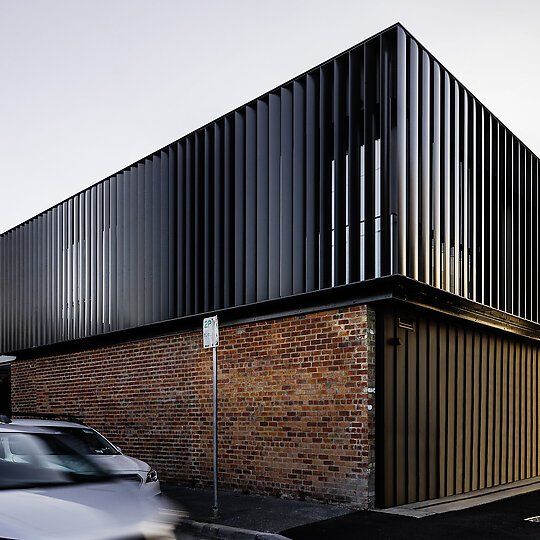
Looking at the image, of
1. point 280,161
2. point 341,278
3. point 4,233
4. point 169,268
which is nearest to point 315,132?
point 280,161

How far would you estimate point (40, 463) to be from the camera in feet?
21.3

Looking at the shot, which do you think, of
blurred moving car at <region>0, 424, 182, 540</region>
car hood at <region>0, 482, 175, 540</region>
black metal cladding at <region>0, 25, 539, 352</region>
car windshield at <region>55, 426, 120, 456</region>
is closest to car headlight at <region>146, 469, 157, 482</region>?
car windshield at <region>55, 426, 120, 456</region>

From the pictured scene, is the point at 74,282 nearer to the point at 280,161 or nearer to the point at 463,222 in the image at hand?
the point at 280,161

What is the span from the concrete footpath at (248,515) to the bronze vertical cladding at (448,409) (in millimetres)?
1106

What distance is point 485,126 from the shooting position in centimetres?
1410

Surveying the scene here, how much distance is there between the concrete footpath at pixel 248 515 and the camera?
8.71 metres

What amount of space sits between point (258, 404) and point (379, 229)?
3623 mm

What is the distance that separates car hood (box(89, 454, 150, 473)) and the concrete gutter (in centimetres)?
95

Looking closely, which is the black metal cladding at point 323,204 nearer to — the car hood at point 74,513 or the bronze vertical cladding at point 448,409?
the bronze vertical cladding at point 448,409

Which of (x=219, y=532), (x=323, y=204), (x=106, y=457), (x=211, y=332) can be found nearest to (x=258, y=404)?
(x=211, y=332)

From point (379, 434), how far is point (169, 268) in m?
6.31

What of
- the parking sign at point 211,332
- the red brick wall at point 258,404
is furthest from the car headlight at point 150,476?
the red brick wall at point 258,404

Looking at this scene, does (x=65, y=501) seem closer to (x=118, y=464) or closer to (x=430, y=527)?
(x=118, y=464)

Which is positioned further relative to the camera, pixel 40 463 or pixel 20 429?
pixel 20 429
